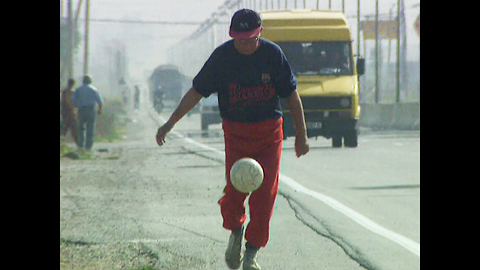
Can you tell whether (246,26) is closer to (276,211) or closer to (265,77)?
(265,77)

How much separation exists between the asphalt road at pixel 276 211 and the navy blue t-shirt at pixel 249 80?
137 inches

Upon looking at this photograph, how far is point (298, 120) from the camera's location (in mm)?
4340

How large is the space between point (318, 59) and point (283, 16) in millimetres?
981

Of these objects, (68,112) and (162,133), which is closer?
(162,133)

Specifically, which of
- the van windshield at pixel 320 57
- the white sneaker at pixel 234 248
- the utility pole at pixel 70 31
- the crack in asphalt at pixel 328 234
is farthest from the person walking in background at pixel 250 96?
the utility pole at pixel 70 31

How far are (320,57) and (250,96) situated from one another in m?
11.1

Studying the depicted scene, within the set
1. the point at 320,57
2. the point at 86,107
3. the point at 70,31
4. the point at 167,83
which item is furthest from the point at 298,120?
the point at 167,83

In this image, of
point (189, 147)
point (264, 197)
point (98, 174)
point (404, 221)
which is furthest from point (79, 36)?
point (264, 197)

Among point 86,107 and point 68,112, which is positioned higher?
point 86,107

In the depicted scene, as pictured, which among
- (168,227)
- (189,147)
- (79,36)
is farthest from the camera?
(79,36)

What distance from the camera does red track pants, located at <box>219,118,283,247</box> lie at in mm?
4223

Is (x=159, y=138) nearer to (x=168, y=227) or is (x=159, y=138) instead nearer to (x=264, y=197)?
(x=264, y=197)

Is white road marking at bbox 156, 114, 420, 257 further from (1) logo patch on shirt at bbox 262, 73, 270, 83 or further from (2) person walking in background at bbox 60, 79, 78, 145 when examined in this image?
(2) person walking in background at bbox 60, 79, 78, 145
